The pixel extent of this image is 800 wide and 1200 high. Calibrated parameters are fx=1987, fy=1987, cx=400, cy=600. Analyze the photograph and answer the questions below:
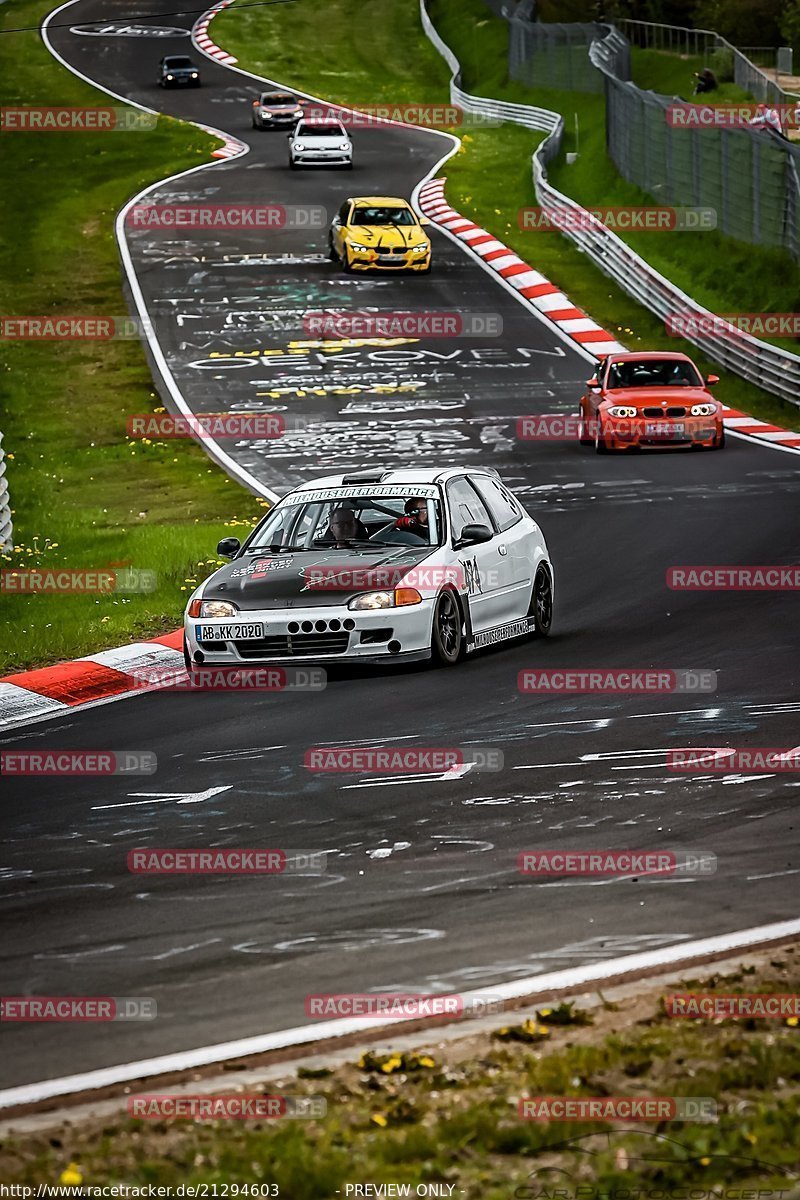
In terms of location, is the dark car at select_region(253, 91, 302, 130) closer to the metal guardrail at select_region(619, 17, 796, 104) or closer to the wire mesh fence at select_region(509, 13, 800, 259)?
the wire mesh fence at select_region(509, 13, 800, 259)

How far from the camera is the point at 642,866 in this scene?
823 cm

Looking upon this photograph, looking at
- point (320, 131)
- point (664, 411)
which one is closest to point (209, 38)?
point (320, 131)

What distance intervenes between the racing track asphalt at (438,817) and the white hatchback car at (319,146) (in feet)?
99.1

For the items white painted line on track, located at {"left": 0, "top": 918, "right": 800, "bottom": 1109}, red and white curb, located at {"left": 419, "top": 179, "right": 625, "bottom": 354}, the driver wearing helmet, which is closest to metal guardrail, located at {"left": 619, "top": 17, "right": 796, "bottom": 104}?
red and white curb, located at {"left": 419, "top": 179, "right": 625, "bottom": 354}

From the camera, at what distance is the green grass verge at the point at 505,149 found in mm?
33656

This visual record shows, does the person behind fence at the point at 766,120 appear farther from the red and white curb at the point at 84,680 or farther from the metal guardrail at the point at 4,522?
the red and white curb at the point at 84,680

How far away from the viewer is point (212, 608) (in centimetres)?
1330

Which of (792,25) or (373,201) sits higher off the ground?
(792,25)

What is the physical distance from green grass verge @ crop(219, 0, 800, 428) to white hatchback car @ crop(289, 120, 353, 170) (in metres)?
2.70

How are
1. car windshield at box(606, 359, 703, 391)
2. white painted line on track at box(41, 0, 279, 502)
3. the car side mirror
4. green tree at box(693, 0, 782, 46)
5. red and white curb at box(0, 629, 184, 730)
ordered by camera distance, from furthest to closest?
1. green tree at box(693, 0, 782, 46)
2. car windshield at box(606, 359, 703, 391)
3. white painted line on track at box(41, 0, 279, 502)
4. the car side mirror
5. red and white curb at box(0, 629, 184, 730)

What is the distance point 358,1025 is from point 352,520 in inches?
325

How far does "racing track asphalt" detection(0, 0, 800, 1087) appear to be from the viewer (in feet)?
22.8

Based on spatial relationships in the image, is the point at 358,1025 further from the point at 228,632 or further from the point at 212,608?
the point at 212,608

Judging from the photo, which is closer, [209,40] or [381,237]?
[381,237]
